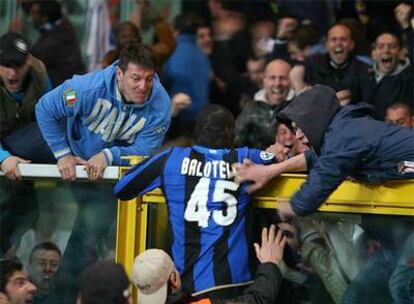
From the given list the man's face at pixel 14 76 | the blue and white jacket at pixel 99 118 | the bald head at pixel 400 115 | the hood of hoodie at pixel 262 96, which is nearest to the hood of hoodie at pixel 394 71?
the bald head at pixel 400 115

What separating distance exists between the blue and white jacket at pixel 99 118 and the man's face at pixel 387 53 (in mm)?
2669

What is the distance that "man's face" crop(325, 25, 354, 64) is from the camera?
9922 millimetres

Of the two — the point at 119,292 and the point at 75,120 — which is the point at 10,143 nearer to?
the point at 75,120

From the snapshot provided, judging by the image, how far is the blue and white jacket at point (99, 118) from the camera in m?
7.62

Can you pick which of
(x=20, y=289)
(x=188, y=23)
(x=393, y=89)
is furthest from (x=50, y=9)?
(x=20, y=289)

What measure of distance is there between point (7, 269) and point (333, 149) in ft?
7.75

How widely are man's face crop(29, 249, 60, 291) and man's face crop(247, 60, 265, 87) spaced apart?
A: 399cm

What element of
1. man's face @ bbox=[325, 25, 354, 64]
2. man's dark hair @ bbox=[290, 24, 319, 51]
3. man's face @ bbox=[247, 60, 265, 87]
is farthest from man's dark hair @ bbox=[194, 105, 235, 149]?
man's face @ bbox=[247, 60, 265, 87]

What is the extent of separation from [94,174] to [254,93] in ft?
12.3

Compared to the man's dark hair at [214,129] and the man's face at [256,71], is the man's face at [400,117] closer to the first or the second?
the man's face at [256,71]

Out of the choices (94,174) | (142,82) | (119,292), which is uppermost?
(142,82)

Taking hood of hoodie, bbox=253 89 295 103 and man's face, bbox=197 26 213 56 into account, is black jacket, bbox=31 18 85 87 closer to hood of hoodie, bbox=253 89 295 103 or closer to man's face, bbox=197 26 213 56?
man's face, bbox=197 26 213 56

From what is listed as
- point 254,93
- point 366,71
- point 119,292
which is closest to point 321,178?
point 119,292

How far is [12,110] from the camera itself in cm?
829
